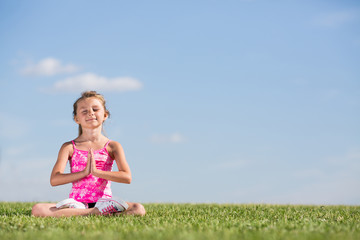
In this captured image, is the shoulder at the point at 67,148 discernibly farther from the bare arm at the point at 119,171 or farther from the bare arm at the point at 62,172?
the bare arm at the point at 119,171

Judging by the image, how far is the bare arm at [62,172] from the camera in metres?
7.80

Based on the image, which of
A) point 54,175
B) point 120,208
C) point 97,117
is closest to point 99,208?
point 120,208

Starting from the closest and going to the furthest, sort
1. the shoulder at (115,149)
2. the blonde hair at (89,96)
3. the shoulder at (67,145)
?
the shoulder at (115,149) < the shoulder at (67,145) < the blonde hair at (89,96)

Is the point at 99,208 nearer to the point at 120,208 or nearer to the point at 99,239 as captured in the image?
the point at 120,208

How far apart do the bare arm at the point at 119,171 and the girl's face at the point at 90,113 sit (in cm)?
57

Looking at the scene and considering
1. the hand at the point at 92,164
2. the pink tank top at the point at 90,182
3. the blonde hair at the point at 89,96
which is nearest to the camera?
the hand at the point at 92,164

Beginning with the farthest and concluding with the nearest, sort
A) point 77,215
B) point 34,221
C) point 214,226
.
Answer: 1. point 77,215
2. point 34,221
3. point 214,226

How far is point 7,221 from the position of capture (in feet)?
22.8

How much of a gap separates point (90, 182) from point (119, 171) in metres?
0.63

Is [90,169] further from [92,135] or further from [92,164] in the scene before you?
[92,135]

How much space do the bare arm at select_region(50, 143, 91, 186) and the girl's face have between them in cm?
60

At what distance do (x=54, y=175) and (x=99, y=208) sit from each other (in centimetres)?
119

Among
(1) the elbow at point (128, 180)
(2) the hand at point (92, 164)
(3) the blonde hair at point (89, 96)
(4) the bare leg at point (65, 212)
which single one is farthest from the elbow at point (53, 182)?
(1) the elbow at point (128, 180)

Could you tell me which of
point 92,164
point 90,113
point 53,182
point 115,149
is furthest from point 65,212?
point 90,113
